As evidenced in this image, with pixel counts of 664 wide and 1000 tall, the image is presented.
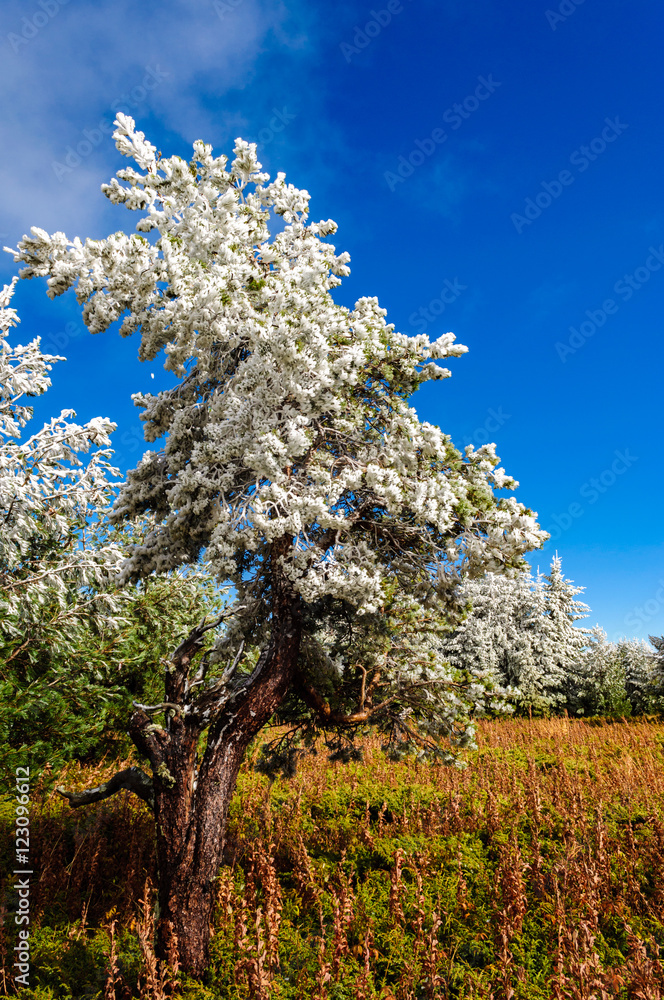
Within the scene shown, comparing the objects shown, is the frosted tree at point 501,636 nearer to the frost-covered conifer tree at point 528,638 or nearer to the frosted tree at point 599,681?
the frost-covered conifer tree at point 528,638

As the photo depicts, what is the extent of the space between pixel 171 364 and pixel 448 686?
6052mm

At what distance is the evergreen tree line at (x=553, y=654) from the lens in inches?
1043

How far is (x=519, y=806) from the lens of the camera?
8359 millimetres

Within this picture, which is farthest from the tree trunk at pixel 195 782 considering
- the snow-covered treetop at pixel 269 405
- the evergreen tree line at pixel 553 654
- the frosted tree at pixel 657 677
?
the frosted tree at pixel 657 677

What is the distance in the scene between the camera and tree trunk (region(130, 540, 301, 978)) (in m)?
5.85

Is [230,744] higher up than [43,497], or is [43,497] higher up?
[43,497]

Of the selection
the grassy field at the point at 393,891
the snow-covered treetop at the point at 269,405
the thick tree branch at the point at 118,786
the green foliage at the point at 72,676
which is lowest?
the grassy field at the point at 393,891

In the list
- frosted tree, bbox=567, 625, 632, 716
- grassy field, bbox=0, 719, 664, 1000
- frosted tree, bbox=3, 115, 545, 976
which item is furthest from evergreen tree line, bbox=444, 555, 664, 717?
frosted tree, bbox=3, 115, 545, 976

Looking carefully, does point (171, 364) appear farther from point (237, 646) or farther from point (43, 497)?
point (43, 497)

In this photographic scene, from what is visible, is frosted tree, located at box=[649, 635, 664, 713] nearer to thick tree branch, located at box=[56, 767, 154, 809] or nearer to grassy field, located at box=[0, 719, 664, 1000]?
grassy field, located at box=[0, 719, 664, 1000]

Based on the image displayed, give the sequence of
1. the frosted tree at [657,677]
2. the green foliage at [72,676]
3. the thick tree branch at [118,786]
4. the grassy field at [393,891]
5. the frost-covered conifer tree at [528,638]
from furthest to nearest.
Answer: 1. the frost-covered conifer tree at [528,638]
2. the frosted tree at [657,677]
3. the green foliage at [72,676]
4. the thick tree branch at [118,786]
5. the grassy field at [393,891]

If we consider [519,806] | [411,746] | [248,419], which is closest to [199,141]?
[248,419]

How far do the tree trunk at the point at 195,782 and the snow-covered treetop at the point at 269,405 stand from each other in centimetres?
122

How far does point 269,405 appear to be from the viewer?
20.9 feet
